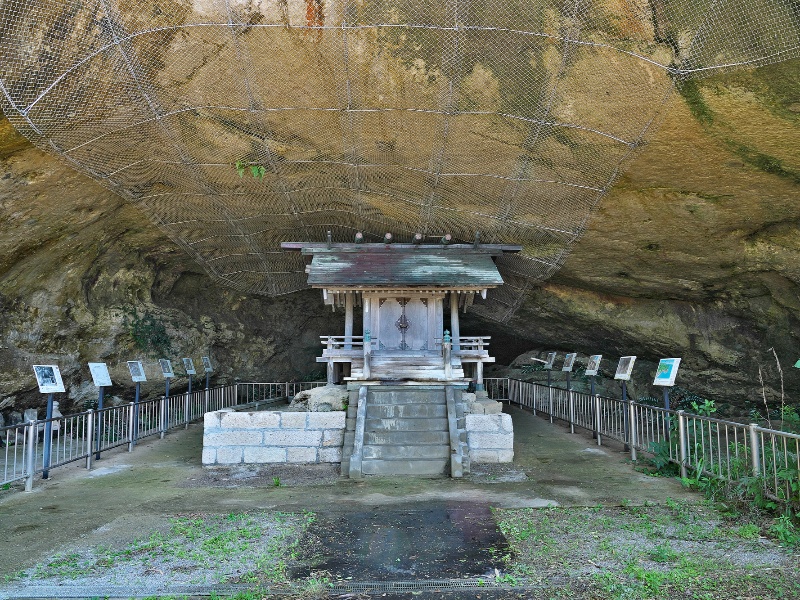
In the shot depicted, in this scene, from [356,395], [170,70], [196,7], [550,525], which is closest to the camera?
[550,525]

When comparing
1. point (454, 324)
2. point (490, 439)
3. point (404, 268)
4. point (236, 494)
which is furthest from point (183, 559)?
point (454, 324)

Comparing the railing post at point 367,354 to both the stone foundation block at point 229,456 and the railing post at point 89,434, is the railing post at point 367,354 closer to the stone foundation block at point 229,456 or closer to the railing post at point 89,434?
the stone foundation block at point 229,456

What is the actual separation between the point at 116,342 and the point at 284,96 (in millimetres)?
9040

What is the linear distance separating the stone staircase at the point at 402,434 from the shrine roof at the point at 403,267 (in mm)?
2495

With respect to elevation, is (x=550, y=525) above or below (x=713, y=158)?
below

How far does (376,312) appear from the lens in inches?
554

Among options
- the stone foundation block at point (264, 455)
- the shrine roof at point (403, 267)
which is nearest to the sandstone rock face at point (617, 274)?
the shrine roof at point (403, 267)

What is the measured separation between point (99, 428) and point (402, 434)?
489cm

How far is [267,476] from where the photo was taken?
8.90 metres

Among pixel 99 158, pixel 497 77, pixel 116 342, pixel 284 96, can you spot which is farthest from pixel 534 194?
pixel 116 342

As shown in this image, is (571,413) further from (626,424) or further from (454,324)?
(454,324)

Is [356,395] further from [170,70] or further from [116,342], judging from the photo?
[116,342]

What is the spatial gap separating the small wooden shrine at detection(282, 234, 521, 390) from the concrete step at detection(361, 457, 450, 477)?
3.74 m

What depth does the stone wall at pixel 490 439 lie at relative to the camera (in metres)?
9.52
